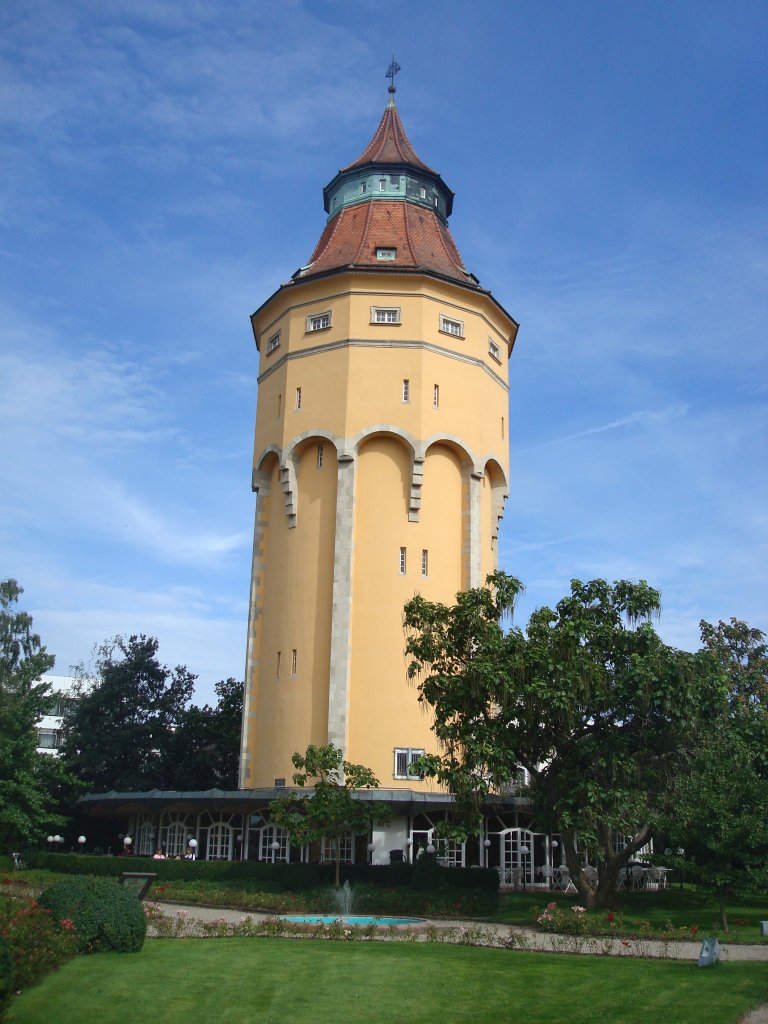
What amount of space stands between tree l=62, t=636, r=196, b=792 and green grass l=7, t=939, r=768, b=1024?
30.5 meters

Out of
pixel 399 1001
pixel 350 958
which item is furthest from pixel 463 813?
pixel 399 1001

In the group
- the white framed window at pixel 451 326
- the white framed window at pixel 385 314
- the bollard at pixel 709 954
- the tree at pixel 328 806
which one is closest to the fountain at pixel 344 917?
the tree at pixel 328 806

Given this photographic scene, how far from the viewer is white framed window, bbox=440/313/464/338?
39.4 meters

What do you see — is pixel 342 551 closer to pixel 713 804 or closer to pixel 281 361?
pixel 281 361

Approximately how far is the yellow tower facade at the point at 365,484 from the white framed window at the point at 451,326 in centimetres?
9

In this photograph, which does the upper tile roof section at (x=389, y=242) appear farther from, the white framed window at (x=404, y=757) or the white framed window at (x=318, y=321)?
the white framed window at (x=404, y=757)

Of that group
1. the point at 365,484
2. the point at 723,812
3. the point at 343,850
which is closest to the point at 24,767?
the point at 343,850

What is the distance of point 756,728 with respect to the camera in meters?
28.6

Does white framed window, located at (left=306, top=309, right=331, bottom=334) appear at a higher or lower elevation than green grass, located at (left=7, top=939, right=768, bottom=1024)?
A: higher

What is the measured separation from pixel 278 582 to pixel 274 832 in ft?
28.9

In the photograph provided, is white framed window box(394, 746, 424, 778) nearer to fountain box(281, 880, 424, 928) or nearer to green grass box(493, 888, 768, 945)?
green grass box(493, 888, 768, 945)

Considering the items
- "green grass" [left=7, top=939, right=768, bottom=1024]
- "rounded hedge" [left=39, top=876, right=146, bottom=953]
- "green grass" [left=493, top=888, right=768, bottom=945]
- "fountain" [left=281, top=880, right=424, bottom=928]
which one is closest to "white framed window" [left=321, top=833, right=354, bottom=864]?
"fountain" [left=281, top=880, right=424, bottom=928]

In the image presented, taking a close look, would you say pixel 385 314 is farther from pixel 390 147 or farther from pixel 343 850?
pixel 343 850

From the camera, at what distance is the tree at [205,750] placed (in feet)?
160
